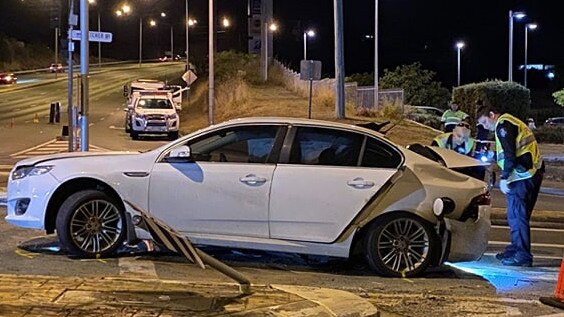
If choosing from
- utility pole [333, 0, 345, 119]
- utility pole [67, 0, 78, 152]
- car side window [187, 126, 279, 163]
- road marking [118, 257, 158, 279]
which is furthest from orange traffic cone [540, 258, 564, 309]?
utility pole [333, 0, 345, 119]

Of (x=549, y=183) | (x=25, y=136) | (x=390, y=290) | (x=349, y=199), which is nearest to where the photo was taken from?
(x=390, y=290)

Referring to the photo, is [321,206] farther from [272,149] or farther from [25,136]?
[25,136]

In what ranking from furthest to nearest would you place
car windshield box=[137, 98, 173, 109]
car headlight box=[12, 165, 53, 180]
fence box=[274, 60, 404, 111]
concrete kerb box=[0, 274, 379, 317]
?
fence box=[274, 60, 404, 111] < car windshield box=[137, 98, 173, 109] < car headlight box=[12, 165, 53, 180] < concrete kerb box=[0, 274, 379, 317]

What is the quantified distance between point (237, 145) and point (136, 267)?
1.55m

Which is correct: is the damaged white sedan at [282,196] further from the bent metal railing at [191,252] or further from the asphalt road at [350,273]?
the bent metal railing at [191,252]

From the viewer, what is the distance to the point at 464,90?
44.0m

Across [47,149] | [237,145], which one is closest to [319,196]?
[237,145]

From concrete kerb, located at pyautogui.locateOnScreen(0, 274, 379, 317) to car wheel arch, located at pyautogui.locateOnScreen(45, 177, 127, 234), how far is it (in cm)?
152

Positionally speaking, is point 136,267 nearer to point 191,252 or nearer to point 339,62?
point 191,252

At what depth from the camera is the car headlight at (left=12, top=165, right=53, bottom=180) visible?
8.80 m

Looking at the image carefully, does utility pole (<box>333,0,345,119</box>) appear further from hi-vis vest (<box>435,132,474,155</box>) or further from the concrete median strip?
the concrete median strip

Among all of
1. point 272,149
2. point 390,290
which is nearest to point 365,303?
point 390,290

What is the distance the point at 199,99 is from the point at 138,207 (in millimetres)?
48175

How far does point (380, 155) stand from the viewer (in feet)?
27.9
